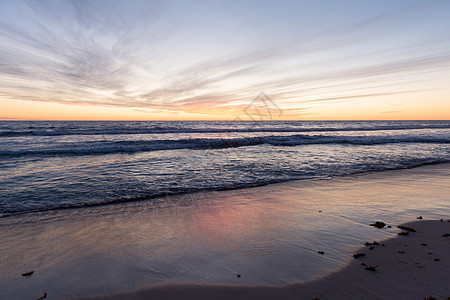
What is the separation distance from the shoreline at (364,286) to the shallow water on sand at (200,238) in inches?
5.8

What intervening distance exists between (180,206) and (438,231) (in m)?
5.91

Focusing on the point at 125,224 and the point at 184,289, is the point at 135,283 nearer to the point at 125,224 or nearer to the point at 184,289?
the point at 184,289

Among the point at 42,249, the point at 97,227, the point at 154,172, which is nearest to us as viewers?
the point at 42,249

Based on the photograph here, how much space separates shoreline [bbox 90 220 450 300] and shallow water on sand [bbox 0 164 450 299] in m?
0.15

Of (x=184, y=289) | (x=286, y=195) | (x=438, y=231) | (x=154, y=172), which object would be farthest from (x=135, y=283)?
(x=154, y=172)

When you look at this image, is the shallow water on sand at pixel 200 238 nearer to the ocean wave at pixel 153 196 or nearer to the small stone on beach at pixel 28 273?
the small stone on beach at pixel 28 273

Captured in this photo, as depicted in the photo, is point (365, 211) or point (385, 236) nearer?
point (385, 236)

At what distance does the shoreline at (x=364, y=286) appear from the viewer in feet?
9.13

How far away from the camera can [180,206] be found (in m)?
6.16

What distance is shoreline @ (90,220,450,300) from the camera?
9.13ft

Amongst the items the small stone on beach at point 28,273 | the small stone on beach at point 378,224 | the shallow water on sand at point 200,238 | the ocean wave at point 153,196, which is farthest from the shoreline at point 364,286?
the ocean wave at point 153,196

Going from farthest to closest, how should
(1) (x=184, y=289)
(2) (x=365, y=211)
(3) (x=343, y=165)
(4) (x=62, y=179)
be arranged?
(3) (x=343, y=165) < (4) (x=62, y=179) < (2) (x=365, y=211) < (1) (x=184, y=289)

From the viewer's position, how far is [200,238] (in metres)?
4.33

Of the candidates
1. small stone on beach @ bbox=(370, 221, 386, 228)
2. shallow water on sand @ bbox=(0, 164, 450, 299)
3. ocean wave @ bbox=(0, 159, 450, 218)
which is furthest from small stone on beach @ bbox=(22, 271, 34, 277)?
small stone on beach @ bbox=(370, 221, 386, 228)
